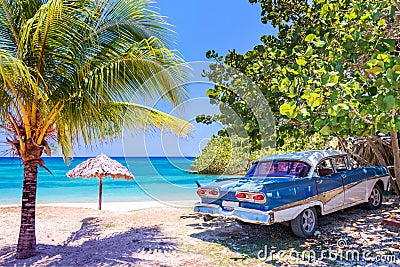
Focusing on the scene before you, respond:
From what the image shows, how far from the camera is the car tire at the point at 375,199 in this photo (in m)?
7.87

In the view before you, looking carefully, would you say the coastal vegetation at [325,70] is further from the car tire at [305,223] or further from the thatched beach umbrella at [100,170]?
the thatched beach umbrella at [100,170]

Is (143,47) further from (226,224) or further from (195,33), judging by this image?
(195,33)

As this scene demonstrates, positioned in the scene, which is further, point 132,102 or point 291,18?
point 291,18

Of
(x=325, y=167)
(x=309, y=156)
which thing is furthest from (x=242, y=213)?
(x=325, y=167)

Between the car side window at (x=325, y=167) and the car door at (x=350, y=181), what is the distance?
0.60 feet

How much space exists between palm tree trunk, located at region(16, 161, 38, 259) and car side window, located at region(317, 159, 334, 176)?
5361 millimetres

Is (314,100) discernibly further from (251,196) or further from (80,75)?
(80,75)

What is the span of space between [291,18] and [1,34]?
6406 millimetres

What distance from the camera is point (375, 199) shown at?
313 inches

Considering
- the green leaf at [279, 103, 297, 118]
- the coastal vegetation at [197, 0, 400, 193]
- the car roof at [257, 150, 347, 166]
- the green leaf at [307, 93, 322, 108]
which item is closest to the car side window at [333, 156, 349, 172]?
the car roof at [257, 150, 347, 166]

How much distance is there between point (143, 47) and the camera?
17.8ft

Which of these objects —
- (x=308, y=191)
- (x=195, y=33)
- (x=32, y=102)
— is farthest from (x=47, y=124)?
(x=195, y=33)

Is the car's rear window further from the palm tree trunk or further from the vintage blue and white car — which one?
the palm tree trunk

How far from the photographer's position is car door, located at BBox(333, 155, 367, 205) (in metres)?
6.86
